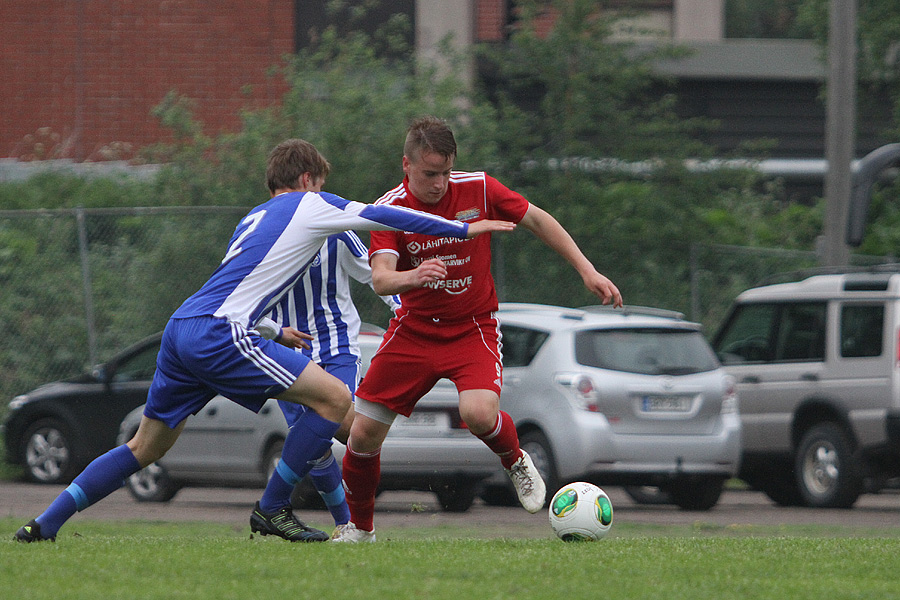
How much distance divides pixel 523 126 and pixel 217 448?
7.31 m

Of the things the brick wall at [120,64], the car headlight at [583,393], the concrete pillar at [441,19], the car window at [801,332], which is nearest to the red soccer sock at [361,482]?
the car headlight at [583,393]

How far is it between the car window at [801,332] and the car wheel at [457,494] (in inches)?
134

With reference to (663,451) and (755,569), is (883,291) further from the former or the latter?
(755,569)

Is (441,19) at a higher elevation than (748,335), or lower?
higher

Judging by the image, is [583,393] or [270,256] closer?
[270,256]

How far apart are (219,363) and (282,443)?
5462mm

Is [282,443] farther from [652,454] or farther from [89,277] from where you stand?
[89,277]

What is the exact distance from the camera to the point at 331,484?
719 centimetres

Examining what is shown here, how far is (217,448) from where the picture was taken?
1211 cm

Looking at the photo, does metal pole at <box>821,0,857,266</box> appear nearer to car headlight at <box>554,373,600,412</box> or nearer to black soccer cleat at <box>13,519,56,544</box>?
car headlight at <box>554,373,600,412</box>

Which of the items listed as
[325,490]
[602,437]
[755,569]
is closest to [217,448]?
[602,437]

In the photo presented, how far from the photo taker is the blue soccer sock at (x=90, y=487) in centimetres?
633

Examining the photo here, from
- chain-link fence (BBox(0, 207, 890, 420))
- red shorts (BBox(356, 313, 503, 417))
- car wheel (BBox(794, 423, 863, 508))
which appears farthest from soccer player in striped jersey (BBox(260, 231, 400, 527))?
chain-link fence (BBox(0, 207, 890, 420))

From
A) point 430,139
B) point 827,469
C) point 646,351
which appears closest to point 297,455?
point 430,139
